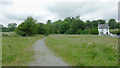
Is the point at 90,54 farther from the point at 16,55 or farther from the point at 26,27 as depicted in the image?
the point at 26,27

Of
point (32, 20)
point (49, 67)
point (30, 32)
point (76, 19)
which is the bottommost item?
point (49, 67)

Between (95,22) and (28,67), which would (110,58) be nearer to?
(28,67)

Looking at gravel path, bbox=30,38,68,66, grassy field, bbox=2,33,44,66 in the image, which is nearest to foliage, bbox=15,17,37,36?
grassy field, bbox=2,33,44,66

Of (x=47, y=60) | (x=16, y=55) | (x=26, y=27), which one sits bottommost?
(x=47, y=60)

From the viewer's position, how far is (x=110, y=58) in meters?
5.92

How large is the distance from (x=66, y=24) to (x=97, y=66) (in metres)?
78.7

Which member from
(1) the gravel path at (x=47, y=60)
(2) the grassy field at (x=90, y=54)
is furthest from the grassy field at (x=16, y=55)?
(2) the grassy field at (x=90, y=54)

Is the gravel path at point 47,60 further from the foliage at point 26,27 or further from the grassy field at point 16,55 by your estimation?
the foliage at point 26,27

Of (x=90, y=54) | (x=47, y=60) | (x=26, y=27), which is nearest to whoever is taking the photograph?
(x=47, y=60)

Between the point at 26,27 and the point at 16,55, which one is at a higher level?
the point at 26,27

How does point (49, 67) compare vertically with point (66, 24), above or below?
below

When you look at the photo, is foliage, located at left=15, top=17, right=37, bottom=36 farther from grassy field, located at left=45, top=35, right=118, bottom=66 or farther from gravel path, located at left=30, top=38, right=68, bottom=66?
gravel path, located at left=30, top=38, right=68, bottom=66

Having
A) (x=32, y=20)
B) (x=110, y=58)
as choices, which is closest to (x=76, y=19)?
(x=32, y=20)

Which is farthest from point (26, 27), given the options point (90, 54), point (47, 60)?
point (90, 54)
